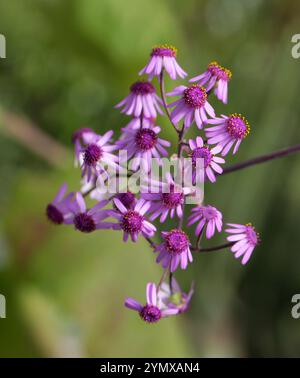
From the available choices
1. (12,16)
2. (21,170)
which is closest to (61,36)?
(12,16)

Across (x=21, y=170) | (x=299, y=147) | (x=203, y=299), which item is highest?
(x=21, y=170)

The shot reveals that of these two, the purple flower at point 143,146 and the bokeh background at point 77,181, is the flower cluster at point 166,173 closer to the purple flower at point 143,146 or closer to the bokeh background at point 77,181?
the purple flower at point 143,146

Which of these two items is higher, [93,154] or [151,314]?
[93,154]

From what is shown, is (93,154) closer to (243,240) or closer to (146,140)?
(146,140)

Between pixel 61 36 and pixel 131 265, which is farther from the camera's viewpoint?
pixel 61 36

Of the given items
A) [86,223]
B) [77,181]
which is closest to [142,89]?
[86,223]
